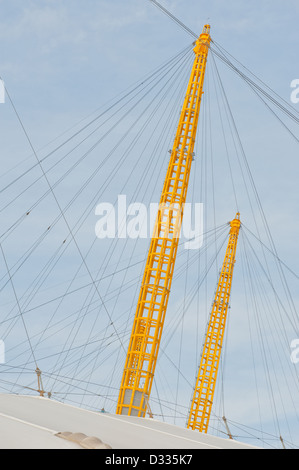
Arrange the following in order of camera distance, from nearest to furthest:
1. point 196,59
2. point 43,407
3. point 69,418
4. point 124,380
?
point 69,418 < point 43,407 < point 124,380 < point 196,59

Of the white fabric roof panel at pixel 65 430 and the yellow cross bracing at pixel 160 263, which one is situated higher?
the yellow cross bracing at pixel 160 263

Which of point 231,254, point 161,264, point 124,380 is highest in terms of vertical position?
point 231,254

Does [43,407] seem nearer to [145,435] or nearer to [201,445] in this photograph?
[145,435]

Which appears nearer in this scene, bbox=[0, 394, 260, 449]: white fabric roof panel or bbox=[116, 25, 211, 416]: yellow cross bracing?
bbox=[0, 394, 260, 449]: white fabric roof panel

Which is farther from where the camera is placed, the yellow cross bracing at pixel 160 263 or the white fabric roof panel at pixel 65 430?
the yellow cross bracing at pixel 160 263

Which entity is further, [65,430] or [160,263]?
[160,263]

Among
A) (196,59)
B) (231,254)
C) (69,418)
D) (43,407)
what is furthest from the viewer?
(231,254)

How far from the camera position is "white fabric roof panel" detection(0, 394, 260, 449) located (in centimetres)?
1717

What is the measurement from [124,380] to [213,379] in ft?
104

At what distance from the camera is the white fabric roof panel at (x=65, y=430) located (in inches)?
676

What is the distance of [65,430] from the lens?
20.9 metres

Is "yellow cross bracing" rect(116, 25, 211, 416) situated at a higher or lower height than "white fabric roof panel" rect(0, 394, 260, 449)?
higher
